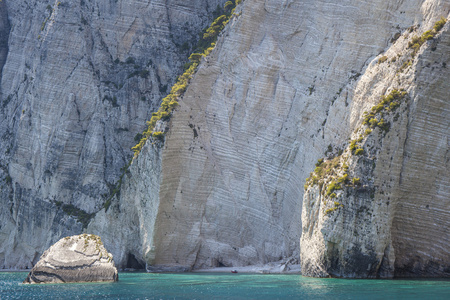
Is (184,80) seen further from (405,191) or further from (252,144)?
(405,191)

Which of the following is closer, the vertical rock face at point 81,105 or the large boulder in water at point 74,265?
the large boulder in water at point 74,265

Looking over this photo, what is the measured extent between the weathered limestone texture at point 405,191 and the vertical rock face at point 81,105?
3229cm

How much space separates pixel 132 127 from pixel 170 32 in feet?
39.7

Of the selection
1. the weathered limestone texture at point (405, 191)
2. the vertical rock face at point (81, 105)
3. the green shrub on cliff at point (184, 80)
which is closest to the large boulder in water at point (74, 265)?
the green shrub on cliff at point (184, 80)

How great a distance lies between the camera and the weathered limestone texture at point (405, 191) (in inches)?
1737

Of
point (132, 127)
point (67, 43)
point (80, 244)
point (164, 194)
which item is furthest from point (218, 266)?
point (67, 43)

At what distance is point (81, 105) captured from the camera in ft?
243

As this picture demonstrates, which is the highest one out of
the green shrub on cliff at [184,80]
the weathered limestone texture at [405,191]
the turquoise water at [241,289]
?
the green shrub on cliff at [184,80]

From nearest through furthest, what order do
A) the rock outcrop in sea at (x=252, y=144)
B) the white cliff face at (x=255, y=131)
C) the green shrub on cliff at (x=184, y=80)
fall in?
the rock outcrop in sea at (x=252, y=144) → the white cliff face at (x=255, y=131) → the green shrub on cliff at (x=184, y=80)

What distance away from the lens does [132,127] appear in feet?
237

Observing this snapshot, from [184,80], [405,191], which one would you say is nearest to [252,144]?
[184,80]

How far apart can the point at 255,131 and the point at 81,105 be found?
24.0m

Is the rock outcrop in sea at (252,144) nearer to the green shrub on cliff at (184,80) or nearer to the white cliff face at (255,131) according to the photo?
the white cliff face at (255,131)

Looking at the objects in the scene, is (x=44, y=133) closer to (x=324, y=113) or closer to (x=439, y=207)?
(x=324, y=113)
